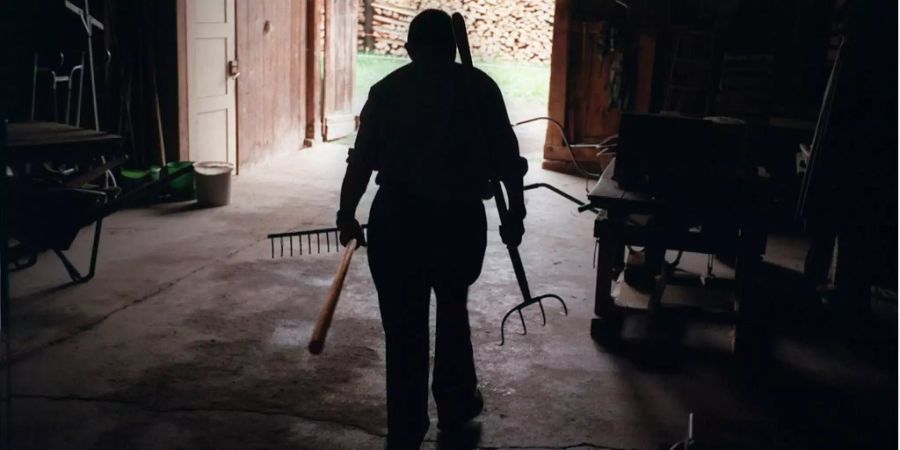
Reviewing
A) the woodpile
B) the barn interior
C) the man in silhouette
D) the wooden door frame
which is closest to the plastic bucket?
the barn interior

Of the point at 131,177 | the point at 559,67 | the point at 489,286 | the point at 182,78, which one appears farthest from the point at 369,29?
the point at 489,286

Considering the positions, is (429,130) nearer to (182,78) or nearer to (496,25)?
(182,78)

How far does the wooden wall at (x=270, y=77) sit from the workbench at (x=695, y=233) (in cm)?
596

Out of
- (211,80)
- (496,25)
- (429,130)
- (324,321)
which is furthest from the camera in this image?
(496,25)

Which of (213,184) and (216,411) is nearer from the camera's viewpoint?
(216,411)

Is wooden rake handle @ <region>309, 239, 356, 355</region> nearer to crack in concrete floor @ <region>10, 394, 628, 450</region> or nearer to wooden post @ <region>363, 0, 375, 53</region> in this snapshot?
crack in concrete floor @ <region>10, 394, 628, 450</region>

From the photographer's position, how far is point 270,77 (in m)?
10.1

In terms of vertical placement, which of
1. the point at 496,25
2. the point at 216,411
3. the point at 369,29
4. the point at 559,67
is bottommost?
the point at 216,411

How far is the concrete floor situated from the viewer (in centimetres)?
346

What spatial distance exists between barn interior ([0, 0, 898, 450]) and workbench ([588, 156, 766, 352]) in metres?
0.01

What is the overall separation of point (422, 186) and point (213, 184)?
16.6ft

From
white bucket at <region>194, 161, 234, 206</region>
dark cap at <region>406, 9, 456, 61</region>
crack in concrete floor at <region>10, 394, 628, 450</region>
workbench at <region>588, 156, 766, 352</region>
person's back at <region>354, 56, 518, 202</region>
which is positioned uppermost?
dark cap at <region>406, 9, 456, 61</region>

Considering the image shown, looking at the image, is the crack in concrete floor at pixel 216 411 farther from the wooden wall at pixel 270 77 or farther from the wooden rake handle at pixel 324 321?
the wooden wall at pixel 270 77

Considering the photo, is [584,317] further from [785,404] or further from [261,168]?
[261,168]
